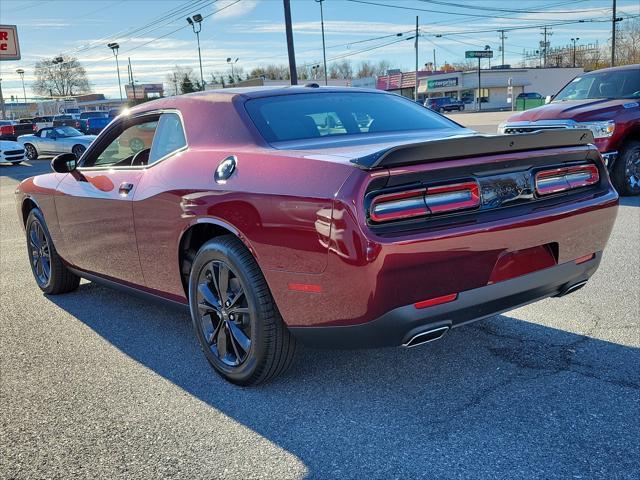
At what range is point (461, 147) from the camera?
2682mm

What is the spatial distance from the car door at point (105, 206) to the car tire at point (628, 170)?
22.6 feet

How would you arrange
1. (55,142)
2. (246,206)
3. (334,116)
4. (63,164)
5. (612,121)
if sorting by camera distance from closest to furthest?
(246,206)
(334,116)
(63,164)
(612,121)
(55,142)

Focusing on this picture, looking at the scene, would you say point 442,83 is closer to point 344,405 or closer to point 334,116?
point 334,116

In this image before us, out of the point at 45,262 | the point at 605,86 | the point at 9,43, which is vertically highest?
the point at 9,43

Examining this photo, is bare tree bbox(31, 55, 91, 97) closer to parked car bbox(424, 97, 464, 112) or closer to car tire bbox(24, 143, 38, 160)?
parked car bbox(424, 97, 464, 112)

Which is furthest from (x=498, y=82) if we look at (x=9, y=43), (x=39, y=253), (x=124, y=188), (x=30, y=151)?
(x=124, y=188)

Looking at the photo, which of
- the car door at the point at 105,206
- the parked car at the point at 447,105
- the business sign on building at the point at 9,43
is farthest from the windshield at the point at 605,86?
the parked car at the point at 447,105

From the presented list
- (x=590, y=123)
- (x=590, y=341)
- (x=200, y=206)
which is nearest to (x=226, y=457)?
(x=200, y=206)

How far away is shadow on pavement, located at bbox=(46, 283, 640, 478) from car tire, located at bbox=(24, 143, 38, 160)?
23094mm

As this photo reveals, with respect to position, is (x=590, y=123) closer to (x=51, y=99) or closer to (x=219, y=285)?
(x=219, y=285)

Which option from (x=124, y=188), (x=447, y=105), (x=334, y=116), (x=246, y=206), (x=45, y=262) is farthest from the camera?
(x=447, y=105)

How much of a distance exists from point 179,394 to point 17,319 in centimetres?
210

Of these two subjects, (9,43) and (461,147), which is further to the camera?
(9,43)

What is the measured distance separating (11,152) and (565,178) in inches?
914
